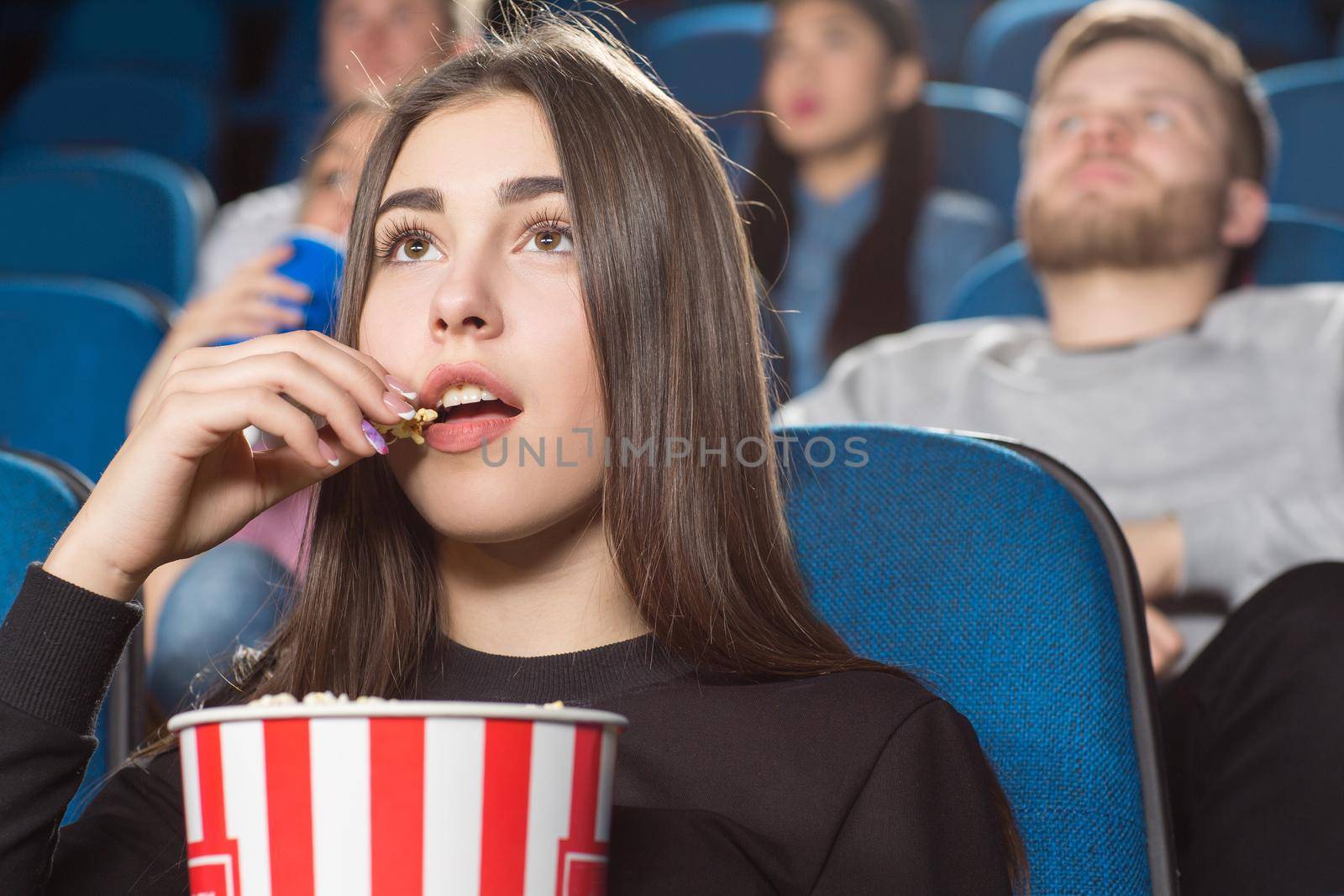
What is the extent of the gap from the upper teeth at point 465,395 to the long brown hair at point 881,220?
1.47 meters

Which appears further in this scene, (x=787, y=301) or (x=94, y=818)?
(x=787, y=301)

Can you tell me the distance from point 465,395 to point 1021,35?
2.59 m

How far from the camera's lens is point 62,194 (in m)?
2.73

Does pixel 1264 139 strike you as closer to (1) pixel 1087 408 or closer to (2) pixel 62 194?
(1) pixel 1087 408

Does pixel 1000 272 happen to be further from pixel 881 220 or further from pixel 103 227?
pixel 103 227

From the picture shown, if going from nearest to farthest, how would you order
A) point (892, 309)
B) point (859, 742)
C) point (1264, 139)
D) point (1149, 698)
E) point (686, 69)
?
point (859, 742)
point (1149, 698)
point (1264, 139)
point (892, 309)
point (686, 69)

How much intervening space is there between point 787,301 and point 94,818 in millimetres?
1835

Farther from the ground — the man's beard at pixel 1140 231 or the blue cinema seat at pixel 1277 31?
the blue cinema seat at pixel 1277 31

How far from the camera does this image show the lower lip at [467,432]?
852 millimetres

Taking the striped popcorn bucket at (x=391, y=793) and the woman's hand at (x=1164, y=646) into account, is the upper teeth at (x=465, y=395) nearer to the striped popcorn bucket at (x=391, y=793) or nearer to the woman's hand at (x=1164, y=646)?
the striped popcorn bucket at (x=391, y=793)

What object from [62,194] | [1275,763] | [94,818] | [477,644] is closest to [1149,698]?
[1275,763]

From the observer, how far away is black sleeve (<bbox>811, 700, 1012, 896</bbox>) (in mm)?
779

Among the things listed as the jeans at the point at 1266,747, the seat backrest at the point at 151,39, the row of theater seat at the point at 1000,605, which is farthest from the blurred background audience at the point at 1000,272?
the seat backrest at the point at 151,39

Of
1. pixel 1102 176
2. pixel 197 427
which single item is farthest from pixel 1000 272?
pixel 197 427
